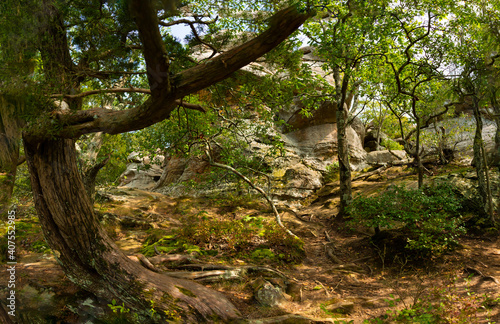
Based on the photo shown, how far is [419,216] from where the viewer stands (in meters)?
7.42

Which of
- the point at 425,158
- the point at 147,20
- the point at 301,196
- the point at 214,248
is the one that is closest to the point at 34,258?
the point at 214,248

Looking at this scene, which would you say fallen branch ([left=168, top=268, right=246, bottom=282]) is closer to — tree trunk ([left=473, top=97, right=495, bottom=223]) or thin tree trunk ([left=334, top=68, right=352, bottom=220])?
thin tree trunk ([left=334, top=68, right=352, bottom=220])

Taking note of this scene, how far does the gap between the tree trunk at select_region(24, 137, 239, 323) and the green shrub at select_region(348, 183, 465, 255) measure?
4.76 metres

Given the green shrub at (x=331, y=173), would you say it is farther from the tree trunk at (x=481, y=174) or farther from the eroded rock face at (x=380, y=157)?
the tree trunk at (x=481, y=174)

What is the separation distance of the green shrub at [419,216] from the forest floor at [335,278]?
51 centimetres

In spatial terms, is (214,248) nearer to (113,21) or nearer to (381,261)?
(381,261)

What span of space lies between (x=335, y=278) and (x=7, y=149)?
8758 millimetres

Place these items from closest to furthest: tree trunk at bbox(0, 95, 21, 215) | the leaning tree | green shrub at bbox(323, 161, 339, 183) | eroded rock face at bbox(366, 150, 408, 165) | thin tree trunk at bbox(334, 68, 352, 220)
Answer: the leaning tree → tree trunk at bbox(0, 95, 21, 215) → thin tree trunk at bbox(334, 68, 352, 220) → green shrub at bbox(323, 161, 339, 183) → eroded rock face at bbox(366, 150, 408, 165)

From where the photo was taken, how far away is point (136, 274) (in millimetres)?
5508

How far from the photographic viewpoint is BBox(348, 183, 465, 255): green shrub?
7285mm

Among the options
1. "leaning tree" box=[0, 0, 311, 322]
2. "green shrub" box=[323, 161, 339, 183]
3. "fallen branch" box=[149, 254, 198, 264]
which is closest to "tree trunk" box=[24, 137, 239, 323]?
"leaning tree" box=[0, 0, 311, 322]

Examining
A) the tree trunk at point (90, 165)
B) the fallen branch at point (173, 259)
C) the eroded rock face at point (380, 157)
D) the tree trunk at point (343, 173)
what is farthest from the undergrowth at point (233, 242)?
the eroded rock face at point (380, 157)

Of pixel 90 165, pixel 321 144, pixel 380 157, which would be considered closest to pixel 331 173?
pixel 321 144

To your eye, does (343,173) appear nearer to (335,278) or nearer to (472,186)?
(472,186)
